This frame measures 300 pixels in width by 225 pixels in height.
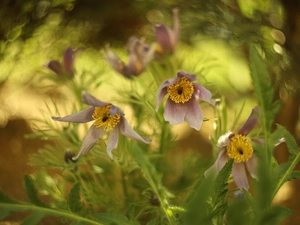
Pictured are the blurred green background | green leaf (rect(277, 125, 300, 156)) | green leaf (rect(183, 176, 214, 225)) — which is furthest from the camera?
the blurred green background

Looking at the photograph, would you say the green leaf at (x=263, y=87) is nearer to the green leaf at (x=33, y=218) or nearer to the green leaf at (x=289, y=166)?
Result: the green leaf at (x=289, y=166)

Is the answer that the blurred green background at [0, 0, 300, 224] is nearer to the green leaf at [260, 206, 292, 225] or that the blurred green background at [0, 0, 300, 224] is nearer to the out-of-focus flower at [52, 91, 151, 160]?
the out-of-focus flower at [52, 91, 151, 160]

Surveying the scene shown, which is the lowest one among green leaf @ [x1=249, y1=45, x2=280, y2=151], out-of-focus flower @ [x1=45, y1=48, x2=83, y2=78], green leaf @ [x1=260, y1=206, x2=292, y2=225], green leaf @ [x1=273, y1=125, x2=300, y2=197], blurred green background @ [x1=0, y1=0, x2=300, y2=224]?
blurred green background @ [x1=0, y1=0, x2=300, y2=224]

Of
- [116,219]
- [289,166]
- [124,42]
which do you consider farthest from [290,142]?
[124,42]

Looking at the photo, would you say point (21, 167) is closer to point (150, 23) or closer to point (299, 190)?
point (150, 23)

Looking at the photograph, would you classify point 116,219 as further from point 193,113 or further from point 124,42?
point 124,42

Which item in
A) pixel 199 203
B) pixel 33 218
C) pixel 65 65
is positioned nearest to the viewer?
pixel 199 203

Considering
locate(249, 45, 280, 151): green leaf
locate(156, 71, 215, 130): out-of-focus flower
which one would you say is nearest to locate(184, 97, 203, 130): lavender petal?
locate(156, 71, 215, 130): out-of-focus flower
